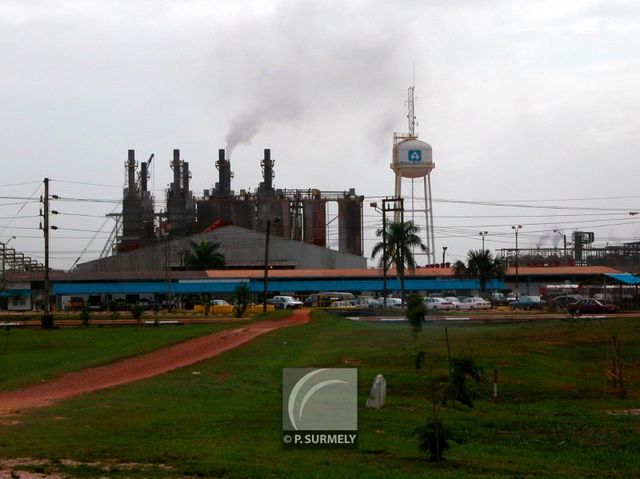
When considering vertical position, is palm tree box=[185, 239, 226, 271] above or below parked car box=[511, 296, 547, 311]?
above

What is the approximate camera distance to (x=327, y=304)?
89.4 metres

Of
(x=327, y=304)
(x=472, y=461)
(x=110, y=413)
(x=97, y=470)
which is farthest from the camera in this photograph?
(x=327, y=304)

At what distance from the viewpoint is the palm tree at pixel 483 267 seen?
3605 inches

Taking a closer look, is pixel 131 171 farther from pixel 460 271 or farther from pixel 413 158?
pixel 460 271

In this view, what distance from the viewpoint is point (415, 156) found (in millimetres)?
105688

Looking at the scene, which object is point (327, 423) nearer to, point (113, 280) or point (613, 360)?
point (613, 360)

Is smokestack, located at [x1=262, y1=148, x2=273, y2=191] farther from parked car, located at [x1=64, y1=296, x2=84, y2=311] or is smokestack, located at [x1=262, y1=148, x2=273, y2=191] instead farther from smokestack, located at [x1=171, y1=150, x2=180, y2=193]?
parked car, located at [x1=64, y1=296, x2=84, y2=311]

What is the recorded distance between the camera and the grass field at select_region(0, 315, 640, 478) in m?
13.4

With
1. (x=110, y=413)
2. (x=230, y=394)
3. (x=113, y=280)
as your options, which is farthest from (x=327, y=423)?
(x=113, y=280)

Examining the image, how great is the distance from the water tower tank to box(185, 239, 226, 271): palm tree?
23.6m

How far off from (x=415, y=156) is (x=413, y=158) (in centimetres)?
34

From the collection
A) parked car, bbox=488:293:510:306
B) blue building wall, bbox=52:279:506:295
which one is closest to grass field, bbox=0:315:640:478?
parked car, bbox=488:293:510:306

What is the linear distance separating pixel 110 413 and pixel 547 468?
912 cm

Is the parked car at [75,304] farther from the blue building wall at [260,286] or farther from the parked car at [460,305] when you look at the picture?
the parked car at [460,305]
